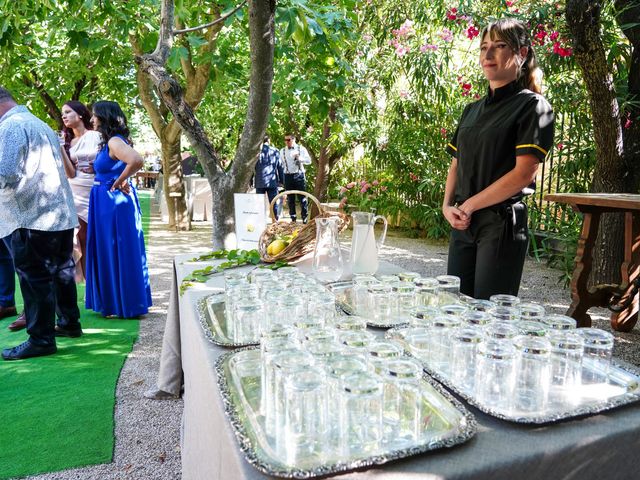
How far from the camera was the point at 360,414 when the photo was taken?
669 millimetres

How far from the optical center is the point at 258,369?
0.93m

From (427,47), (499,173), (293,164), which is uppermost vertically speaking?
(427,47)

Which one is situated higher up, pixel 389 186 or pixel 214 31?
pixel 214 31

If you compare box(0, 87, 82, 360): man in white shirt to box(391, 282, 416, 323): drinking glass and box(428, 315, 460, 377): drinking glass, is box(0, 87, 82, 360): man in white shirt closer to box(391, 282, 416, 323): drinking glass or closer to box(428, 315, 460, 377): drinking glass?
box(391, 282, 416, 323): drinking glass

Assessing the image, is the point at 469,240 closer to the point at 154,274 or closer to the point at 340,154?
the point at 154,274

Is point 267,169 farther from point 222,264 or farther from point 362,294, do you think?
point 362,294

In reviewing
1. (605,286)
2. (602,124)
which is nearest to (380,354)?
(605,286)

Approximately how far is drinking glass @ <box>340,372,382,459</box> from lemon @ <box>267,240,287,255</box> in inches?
50.4

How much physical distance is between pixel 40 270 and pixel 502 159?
2521 millimetres

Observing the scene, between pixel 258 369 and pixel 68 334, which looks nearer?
pixel 258 369

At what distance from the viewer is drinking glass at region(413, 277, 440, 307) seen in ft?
4.14

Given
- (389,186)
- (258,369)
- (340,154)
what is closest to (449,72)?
(389,186)

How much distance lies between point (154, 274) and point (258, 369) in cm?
483

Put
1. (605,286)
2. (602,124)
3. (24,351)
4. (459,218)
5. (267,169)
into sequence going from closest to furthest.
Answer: (459,218) < (24,351) < (605,286) < (602,124) < (267,169)
